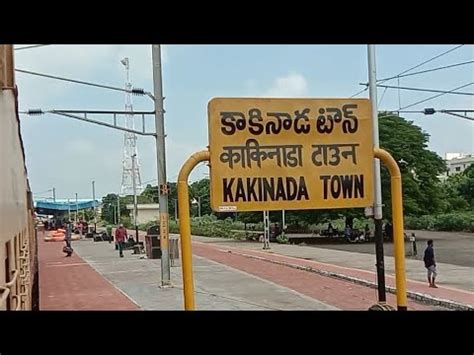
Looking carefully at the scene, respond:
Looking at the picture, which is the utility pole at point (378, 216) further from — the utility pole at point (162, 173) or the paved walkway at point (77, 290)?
the utility pole at point (162, 173)

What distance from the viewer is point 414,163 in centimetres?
2994

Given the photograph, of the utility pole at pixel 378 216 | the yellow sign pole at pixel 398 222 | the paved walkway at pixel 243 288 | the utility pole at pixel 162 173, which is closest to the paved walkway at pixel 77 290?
the paved walkway at pixel 243 288

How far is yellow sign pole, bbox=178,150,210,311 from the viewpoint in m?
3.60

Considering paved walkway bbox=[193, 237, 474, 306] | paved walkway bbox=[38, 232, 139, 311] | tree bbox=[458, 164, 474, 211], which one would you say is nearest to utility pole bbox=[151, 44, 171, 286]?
paved walkway bbox=[38, 232, 139, 311]

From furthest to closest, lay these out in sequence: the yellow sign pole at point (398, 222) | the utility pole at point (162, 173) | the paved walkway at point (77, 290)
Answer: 1. the utility pole at point (162, 173)
2. the paved walkway at point (77, 290)
3. the yellow sign pole at point (398, 222)

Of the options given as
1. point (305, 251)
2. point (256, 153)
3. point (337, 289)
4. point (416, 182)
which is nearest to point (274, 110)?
point (256, 153)

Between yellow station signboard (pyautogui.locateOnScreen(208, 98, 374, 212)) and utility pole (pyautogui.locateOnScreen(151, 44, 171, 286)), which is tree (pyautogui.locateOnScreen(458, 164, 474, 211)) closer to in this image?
utility pole (pyautogui.locateOnScreen(151, 44, 171, 286))

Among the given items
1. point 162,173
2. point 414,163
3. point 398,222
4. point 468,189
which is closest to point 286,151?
point 398,222

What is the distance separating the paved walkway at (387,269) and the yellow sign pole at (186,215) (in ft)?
27.5

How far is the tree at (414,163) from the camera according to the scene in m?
28.7
